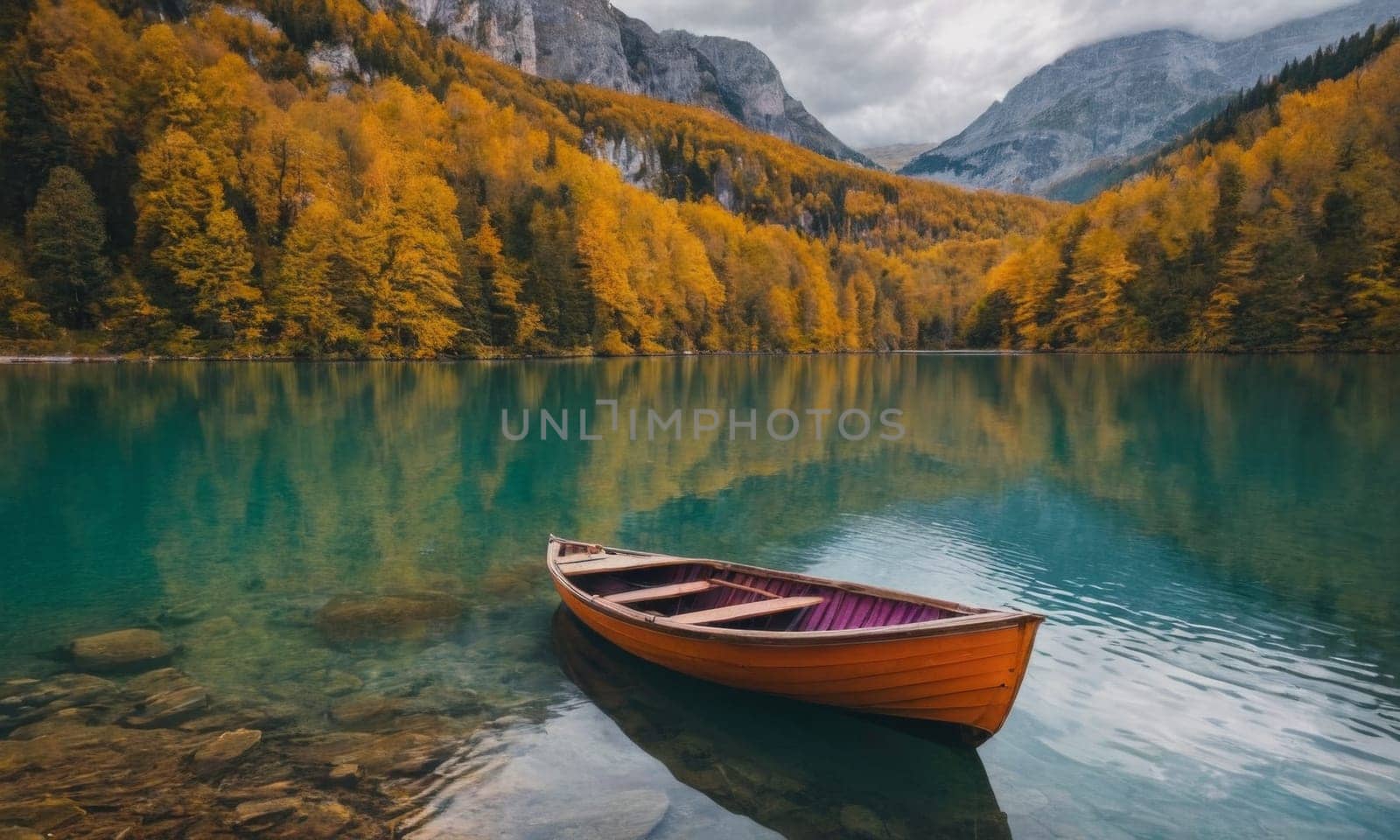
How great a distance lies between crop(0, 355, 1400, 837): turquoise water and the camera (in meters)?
6.32

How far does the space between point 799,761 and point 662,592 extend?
2.82m

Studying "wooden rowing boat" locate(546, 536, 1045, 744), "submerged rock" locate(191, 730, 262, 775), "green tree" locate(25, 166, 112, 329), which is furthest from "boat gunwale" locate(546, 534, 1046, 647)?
"green tree" locate(25, 166, 112, 329)

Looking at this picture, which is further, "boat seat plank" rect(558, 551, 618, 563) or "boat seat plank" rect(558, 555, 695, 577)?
"boat seat plank" rect(558, 551, 618, 563)

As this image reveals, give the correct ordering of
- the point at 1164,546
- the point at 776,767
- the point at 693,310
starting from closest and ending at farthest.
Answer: the point at 776,767, the point at 1164,546, the point at 693,310

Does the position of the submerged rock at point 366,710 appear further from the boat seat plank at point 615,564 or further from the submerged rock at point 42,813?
the boat seat plank at point 615,564

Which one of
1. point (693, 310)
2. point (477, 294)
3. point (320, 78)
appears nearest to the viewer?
point (477, 294)

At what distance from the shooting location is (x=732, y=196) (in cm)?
17100

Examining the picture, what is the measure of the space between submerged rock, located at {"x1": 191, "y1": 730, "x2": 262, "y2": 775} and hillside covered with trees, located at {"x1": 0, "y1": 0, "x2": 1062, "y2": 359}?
2208 inches

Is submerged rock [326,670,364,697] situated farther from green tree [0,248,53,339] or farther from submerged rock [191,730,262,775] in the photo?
green tree [0,248,53,339]

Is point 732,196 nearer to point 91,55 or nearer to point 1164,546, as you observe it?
point 91,55

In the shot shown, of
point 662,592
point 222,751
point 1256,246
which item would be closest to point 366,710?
point 222,751

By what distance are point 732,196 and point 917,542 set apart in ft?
547

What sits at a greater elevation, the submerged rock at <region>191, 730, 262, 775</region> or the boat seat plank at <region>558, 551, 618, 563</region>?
the boat seat plank at <region>558, 551, 618, 563</region>

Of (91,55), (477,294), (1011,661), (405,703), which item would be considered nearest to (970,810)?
(1011,661)
